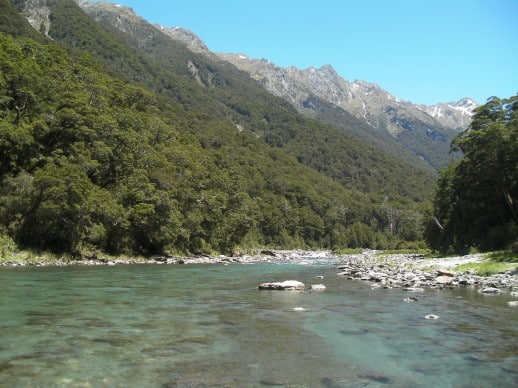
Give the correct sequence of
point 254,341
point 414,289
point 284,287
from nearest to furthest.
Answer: point 254,341
point 414,289
point 284,287

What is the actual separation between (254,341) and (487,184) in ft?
148

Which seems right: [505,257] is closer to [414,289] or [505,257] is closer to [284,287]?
[414,289]

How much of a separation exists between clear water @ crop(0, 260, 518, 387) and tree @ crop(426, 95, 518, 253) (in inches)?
1138

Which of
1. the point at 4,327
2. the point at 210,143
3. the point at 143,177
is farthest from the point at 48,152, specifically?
the point at 210,143

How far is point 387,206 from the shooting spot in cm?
18062

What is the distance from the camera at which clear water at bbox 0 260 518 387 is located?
9.02 m

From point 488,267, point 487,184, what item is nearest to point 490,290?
point 488,267

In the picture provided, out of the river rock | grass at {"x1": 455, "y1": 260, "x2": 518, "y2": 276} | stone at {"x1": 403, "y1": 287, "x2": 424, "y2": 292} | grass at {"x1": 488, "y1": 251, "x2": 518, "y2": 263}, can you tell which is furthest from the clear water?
grass at {"x1": 488, "y1": 251, "x2": 518, "y2": 263}

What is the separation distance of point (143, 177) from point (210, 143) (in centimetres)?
8923

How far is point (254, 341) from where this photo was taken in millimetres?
12219

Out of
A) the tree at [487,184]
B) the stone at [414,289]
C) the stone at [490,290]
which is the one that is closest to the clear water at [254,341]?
the stone at [490,290]

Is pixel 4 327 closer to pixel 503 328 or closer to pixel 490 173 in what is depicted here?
pixel 503 328

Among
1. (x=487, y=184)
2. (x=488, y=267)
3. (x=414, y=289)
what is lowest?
(x=414, y=289)

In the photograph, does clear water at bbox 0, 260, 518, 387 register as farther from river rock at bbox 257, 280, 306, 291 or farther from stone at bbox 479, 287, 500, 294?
river rock at bbox 257, 280, 306, 291
